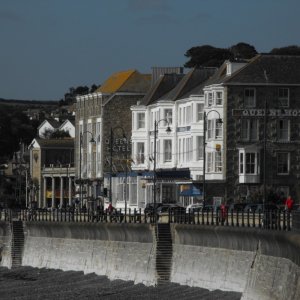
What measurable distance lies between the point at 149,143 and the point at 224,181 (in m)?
16.9

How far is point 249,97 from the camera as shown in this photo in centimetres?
10300

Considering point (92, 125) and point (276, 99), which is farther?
point (92, 125)

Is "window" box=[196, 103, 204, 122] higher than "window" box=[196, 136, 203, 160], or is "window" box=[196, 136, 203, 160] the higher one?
"window" box=[196, 103, 204, 122]

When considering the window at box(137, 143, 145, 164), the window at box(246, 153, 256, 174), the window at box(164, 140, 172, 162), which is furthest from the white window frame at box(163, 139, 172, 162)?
the window at box(246, 153, 256, 174)

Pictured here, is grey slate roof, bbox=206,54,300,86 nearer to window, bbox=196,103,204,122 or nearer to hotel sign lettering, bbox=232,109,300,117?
hotel sign lettering, bbox=232,109,300,117

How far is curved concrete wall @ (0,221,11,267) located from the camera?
263 feet

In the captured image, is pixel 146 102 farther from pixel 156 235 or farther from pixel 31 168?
pixel 156 235

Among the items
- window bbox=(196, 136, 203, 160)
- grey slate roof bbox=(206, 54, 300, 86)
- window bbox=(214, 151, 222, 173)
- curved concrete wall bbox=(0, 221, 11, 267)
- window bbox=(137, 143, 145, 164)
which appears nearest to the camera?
curved concrete wall bbox=(0, 221, 11, 267)

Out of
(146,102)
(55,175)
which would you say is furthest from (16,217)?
(55,175)

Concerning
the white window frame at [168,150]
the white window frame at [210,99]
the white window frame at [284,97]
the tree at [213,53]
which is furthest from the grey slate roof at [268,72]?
the tree at [213,53]

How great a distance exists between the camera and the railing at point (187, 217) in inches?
1850

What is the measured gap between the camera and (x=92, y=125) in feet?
434

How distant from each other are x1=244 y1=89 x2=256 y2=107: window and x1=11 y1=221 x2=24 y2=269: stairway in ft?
88.0

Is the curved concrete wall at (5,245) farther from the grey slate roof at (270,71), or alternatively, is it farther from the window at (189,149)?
the window at (189,149)
